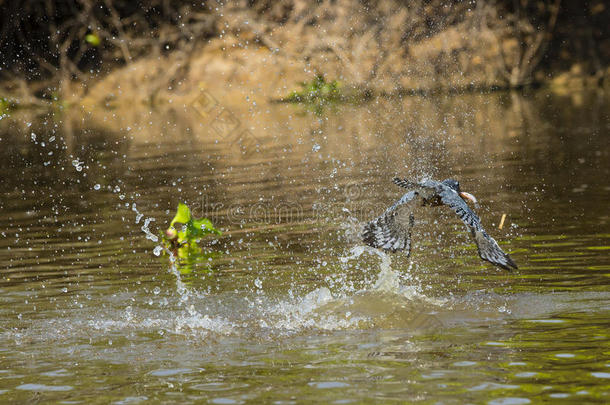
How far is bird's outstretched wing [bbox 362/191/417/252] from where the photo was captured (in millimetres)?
7453

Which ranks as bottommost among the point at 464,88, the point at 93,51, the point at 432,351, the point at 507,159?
the point at 432,351

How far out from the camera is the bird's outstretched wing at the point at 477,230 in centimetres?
656

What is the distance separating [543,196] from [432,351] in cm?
574

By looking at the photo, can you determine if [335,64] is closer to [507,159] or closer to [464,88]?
[464,88]

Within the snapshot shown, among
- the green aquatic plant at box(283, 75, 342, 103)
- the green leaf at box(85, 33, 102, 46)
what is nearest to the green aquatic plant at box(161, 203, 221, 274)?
the green aquatic plant at box(283, 75, 342, 103)

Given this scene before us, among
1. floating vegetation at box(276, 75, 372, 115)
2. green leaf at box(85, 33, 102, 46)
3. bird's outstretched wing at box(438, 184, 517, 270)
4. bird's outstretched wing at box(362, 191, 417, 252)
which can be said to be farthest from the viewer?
green leaf at box(85, 33, 102, 46)

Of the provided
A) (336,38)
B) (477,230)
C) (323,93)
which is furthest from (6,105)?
(477,230)

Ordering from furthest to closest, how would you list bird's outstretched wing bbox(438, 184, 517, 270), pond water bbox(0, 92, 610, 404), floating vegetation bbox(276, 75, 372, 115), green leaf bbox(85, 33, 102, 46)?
green leaf bbox(85, 33, 102, 46)
floating vegetation bbox(276, 75, 372, 115)
bird's outstretched wing bbox(438, 184, 517, 270)
pond water bbox(0, 92, 610, 404)

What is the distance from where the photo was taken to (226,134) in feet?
65.5

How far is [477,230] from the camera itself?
21.8ft

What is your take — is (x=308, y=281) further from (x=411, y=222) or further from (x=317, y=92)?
(x=317, y=92)

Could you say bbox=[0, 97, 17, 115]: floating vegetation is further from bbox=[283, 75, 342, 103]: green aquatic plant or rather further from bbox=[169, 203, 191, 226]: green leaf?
bbox=[169, 203, 191, 226]: green leaf

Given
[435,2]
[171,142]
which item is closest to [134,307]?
[171,142]

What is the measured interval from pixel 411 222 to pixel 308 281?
1237 millimetres
